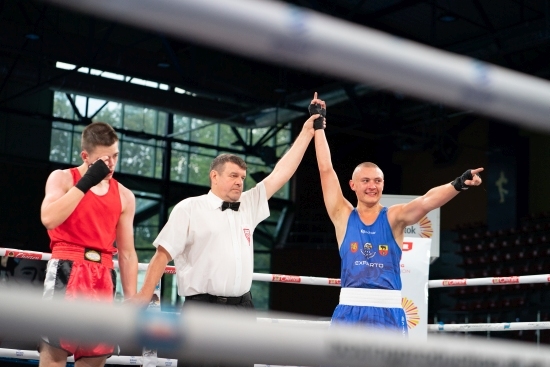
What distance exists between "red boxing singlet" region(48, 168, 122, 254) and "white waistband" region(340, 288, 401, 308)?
132cm

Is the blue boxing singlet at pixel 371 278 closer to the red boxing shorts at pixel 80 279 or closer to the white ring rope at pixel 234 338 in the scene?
the red boxing shorts at pixel 80 279

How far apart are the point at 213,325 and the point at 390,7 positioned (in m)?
12.5

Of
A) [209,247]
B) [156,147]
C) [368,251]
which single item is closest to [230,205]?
[209,247]

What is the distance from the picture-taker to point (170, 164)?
642 inches

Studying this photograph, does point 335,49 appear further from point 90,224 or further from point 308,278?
point 308,278

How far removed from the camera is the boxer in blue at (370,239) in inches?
140

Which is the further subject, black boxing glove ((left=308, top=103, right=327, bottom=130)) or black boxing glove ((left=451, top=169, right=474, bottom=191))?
black boxing glove ((left=308, top=103, right=327, bottom=130))

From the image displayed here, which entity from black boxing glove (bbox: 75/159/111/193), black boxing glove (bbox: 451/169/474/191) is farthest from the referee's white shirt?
black boxing glove (bbox: 451/169/474/191)

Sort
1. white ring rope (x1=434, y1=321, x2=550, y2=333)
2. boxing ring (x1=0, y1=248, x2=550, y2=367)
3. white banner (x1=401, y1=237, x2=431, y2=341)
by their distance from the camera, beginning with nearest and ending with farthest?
boxing ring (x1=0, y1=248, x2=550, y2=367) < white ring rope (x1=434, y1=321, x2=550, y2=333) < white banner (x1=401, y1=237, x2=431, y2=341)

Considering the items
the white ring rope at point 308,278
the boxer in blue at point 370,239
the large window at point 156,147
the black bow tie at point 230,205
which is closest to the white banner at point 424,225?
the white ring rope at point 308,278

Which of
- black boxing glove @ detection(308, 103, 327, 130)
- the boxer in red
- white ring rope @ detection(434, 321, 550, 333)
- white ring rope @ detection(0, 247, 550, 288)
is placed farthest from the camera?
white ring rope @ detection(434, 321, 550, 333)

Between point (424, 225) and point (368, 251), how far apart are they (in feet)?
6.48

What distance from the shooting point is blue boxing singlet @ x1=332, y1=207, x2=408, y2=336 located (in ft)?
11.8

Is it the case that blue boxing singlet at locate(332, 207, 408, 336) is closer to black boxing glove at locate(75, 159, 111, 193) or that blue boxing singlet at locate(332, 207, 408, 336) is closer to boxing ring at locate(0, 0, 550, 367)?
black boxing glove at locate(75, 159, 111, 193)
